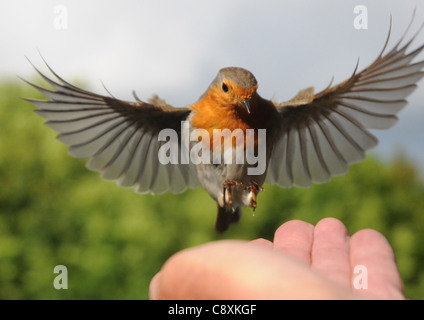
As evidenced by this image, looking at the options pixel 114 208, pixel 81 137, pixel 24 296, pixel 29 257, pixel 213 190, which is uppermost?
pixel 81 137

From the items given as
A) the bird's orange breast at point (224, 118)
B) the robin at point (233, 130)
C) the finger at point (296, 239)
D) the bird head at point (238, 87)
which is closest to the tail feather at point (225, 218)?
the robin at point (233, 130)

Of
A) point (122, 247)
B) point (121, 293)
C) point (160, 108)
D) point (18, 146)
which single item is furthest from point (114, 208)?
point (160, 108)

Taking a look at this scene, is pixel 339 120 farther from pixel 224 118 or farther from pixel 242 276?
pixel 242 276

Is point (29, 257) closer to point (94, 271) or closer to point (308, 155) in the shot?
point (94, 271)

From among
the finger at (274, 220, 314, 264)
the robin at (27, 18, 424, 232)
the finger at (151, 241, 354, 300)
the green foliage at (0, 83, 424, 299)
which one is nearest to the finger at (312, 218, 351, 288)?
the finger at (274, 220, 314, 264)

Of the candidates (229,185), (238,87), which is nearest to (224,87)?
(238,87)

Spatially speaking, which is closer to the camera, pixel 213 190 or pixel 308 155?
pixel 213 190
